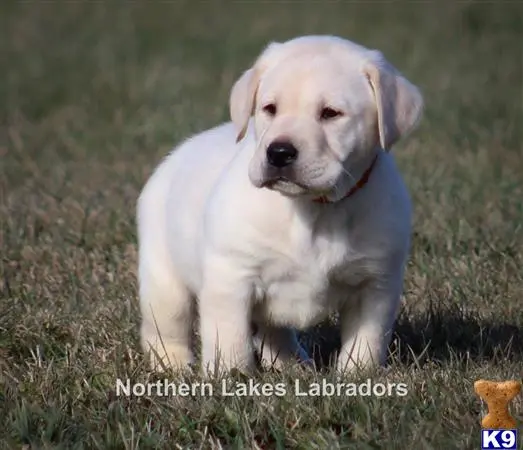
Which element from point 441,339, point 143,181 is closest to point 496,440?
point 441,339

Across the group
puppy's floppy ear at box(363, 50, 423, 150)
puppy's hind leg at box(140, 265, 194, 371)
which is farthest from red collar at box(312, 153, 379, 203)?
puppy's hind leg at box(140, 265, 194, 371)

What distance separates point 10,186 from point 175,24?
7273 mm

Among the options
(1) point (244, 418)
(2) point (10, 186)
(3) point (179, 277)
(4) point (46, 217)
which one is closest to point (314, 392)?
(1) point (244, 418)

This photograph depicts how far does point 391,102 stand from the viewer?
4145 millimetres

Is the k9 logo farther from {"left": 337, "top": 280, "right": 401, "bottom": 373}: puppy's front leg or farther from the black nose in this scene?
the black nose

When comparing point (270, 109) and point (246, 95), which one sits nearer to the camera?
point (270, 109)

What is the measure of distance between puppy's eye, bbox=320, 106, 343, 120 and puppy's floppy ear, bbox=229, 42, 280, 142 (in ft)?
1.07

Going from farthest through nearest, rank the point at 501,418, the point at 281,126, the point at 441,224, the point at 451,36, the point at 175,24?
the point at 175,24, the point at 451,36, the point at 441,224, the point at 281,126, the point at 501,418

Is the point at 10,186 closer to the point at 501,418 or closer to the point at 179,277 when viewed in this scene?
the point at 179,277

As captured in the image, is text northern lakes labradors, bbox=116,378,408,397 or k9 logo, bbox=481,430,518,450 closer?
k9 logo, bbox=481,430,518,450

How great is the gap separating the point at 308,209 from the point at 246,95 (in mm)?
462

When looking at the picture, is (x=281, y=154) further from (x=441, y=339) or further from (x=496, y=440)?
(x=441, y=339)

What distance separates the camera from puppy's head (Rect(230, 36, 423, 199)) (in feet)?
13.0

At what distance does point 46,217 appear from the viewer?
7125 mm
